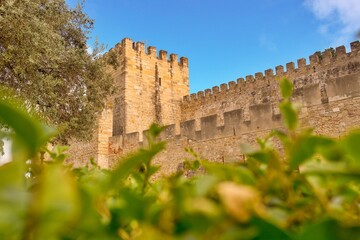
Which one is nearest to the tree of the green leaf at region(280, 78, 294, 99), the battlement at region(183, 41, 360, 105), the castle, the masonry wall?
the castle

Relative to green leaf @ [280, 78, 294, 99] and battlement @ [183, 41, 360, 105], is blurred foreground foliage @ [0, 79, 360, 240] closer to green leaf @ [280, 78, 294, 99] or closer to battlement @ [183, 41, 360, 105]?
green leaf @ [280, 78, 294, 99]

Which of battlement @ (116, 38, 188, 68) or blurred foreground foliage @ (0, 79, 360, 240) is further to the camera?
battlement @ (116, 38, 188, 68)

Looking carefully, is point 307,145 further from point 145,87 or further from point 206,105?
point 206,105

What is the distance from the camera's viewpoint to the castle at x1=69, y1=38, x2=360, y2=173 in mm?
9555

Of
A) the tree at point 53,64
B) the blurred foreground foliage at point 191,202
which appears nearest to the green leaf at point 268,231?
the blurred foreground foliage at point 191,202

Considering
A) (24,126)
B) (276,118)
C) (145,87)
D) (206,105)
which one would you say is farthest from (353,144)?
(206,105)

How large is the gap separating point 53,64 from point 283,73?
1443 centimetres

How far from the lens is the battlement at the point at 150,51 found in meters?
19.5

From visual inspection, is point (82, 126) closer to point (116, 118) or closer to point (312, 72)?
point (116, 118)

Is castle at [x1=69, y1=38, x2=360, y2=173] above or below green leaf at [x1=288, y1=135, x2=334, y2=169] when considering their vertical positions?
above

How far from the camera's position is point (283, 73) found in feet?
66.9

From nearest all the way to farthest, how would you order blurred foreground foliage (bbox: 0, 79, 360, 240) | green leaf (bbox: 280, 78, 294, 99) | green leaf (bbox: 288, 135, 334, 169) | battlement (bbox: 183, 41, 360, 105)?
blurred foreground foliage (bbox: 0, 79, 360, 240), green leaf (bbox: 288, 135, 334, 169), green leaf (bbox: 280, 78, 294, 99), battlement (bbox: 183, 41, 360, 105)

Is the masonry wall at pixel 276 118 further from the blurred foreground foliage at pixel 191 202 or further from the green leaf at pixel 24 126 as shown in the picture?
the green leaf at pixel 24 126

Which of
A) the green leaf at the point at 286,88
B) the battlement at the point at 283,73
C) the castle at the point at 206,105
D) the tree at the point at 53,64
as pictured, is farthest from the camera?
the battlement at the point at 283,73
